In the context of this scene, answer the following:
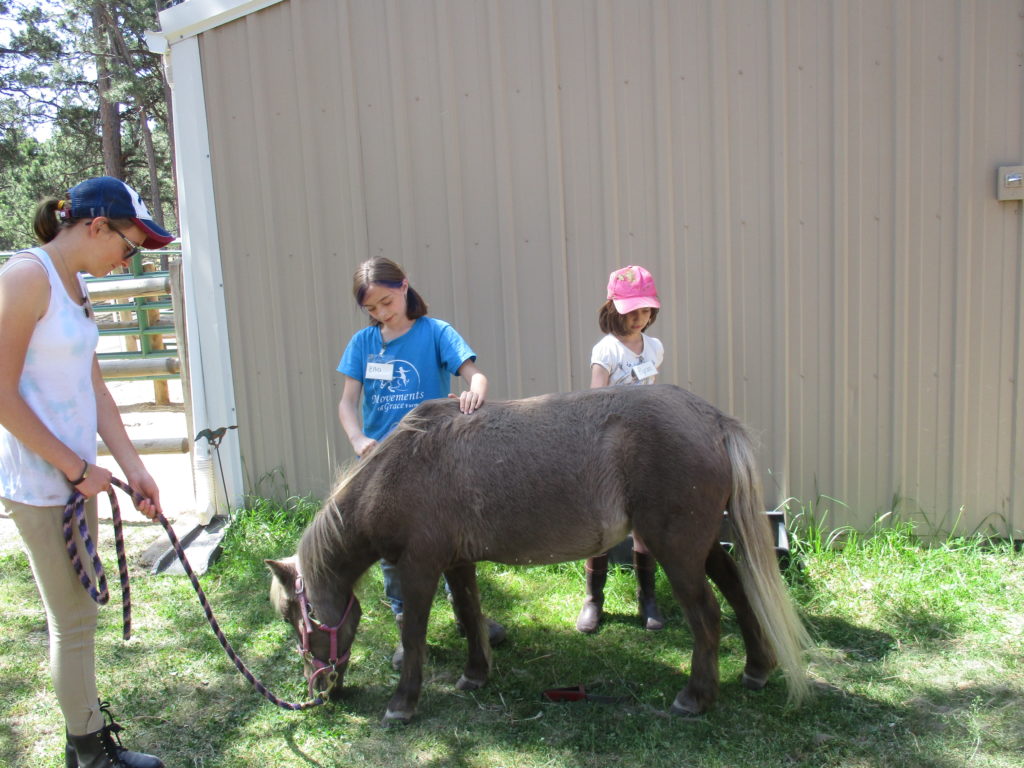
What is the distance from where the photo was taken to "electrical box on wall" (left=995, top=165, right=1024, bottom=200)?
4.06m

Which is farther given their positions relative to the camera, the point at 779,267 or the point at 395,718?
the point at 779,267

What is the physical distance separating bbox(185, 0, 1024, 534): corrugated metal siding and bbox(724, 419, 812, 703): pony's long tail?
151 cm

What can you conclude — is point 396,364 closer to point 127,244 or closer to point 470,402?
point 470,402

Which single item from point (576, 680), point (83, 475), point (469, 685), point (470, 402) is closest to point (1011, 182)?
point (470, 402)

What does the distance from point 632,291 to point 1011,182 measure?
224cm

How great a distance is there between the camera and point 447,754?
299 cm

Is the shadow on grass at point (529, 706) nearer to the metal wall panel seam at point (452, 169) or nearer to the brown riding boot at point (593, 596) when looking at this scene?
the brown riding boot at point (593, 596)

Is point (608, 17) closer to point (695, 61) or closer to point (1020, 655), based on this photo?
point (695, 61)

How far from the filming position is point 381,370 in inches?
141

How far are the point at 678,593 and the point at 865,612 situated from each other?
142 centimetres

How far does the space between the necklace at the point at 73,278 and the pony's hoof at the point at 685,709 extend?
2731 mm

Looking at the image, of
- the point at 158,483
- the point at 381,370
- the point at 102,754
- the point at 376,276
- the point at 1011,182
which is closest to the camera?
the point at 102,754

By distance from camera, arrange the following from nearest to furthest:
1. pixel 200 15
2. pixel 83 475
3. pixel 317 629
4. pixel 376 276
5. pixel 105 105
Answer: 1. pixel 83 475
2. pixel 317 629
3. pixel 376 276
4. pixel 200 15
5. pixel 105 105

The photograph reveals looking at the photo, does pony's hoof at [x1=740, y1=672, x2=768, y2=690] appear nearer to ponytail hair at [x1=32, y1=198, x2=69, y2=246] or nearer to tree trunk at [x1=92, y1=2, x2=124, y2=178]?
ponytail hair at [x1=32, y1=198, x2=69, y2=246]
